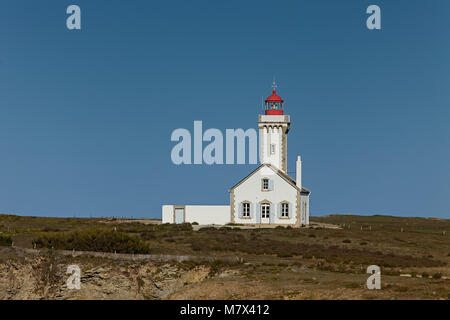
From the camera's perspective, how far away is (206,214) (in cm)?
6119

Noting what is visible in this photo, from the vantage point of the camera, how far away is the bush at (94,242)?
36344 mm

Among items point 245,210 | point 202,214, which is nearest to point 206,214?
point 202,214

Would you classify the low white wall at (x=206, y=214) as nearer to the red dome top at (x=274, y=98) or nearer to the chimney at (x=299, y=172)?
the chimney at (x=299, y=172)

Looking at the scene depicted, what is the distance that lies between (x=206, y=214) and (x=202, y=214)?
1.35 feet

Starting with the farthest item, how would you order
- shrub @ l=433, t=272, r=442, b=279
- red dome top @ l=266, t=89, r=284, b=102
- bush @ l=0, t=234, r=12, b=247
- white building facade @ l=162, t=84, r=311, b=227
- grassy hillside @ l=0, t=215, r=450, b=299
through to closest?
red dome top @ l=266, t=89, r=284, b=102
white building facade @ l=162, t=84, r=311, b=227
bush @ l=0, t=234, r=12, b=247
shrub @ l=433, t=272, r=442, b=279
grassy hillside @ l=0, t=215, r=450, b=299

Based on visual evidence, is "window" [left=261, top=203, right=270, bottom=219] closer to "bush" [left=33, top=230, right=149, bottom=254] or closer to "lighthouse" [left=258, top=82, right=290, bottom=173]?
"lighthouse" [left=258, top=82, right=290, bottom=173]


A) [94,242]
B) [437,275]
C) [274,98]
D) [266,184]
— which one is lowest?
[437,275]

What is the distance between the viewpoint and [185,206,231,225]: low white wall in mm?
60366

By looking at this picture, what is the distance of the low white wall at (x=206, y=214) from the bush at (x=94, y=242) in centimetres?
2217

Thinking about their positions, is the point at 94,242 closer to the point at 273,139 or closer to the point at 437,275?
the point at 437,275

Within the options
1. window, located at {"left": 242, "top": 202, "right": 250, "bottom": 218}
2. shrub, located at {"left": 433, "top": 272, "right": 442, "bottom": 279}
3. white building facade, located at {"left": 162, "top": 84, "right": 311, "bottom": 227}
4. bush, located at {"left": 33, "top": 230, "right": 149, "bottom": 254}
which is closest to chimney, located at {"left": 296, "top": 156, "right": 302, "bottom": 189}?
white building facade, located at {"left": 162, "top": 84, "right": 311, "bottom": 227}
